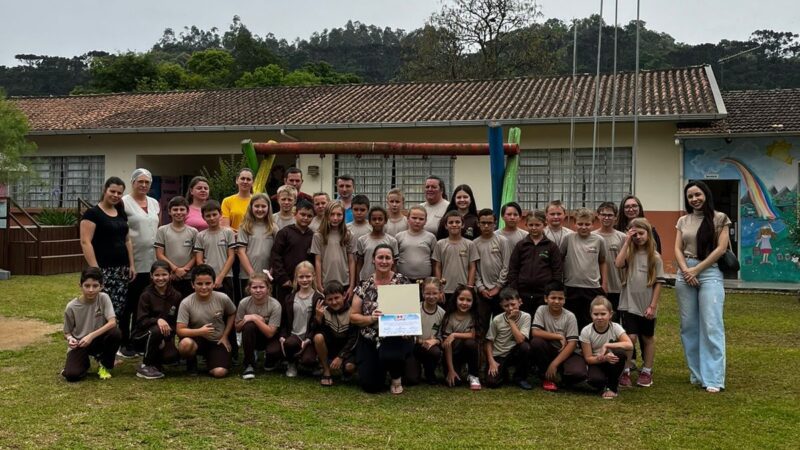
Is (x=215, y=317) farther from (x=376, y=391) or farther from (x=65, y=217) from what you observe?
(x=65, y=217)

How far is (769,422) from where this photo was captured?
491 cm

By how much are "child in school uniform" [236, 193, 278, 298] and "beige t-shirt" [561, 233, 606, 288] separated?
2.65 meters

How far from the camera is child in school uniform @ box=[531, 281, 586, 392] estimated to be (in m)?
5.80

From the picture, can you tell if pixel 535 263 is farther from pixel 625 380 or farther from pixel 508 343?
pixel 625 380

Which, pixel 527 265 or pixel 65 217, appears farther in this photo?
pixel 65 217

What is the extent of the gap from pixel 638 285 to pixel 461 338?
156 cm

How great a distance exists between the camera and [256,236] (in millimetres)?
6570

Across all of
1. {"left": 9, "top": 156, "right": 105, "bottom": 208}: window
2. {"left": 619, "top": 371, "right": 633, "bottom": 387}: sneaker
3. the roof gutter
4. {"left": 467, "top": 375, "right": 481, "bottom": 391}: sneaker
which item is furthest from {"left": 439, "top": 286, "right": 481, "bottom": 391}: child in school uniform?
{"left": 9, "top": 156, "right": 105, "bottom": 208}: window

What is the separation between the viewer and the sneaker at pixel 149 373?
236 inches

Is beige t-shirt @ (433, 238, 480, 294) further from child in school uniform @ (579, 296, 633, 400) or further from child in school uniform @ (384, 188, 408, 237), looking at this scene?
child in school uniform @ (579, 296, 633, 400)

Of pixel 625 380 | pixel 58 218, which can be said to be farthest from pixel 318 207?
pixel 58 218

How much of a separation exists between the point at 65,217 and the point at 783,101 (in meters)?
16.8

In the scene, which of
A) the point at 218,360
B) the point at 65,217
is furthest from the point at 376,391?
the point at 65,217

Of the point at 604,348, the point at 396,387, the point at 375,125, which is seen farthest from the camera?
the point at 375,125
